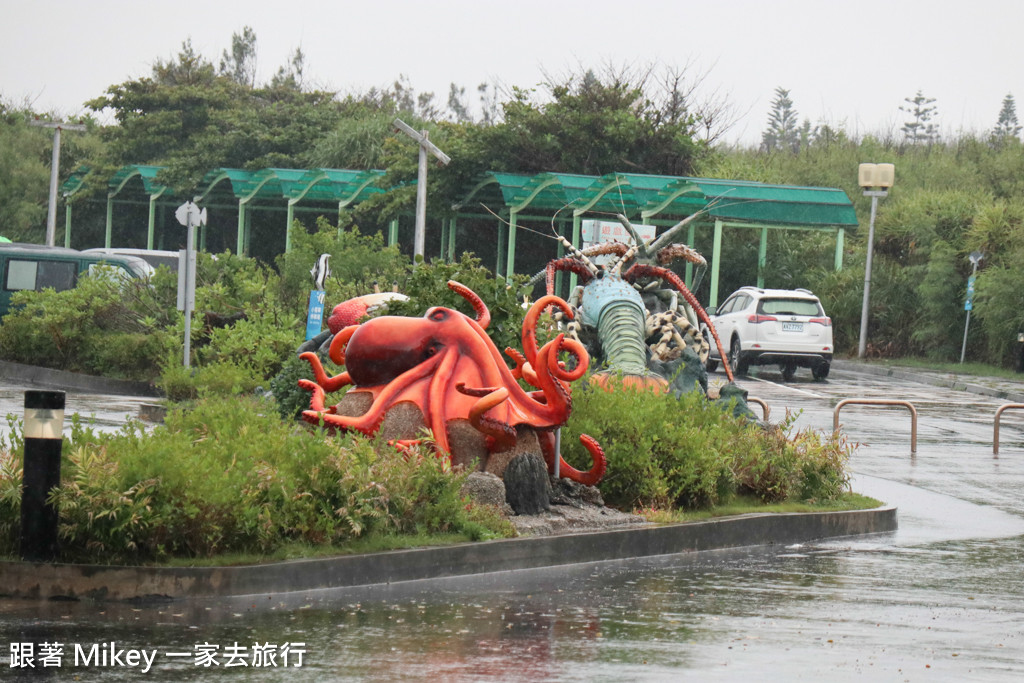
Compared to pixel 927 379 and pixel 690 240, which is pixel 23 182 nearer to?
pixel 690 240

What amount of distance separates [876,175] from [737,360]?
37.1 feet

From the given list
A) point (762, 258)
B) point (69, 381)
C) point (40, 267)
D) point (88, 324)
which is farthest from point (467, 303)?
point (762, 258)

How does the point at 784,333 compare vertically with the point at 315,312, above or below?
below

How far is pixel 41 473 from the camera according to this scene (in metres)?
8.05

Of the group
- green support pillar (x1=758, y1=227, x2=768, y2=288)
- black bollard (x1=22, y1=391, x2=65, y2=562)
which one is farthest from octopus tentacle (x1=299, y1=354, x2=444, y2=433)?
green support pillar (x1=758, y1=227, x2=768, y2=288)

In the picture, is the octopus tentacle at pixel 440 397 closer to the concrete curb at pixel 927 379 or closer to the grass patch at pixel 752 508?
the grass patch at pixel 752 508

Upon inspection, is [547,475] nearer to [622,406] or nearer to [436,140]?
[622,406]

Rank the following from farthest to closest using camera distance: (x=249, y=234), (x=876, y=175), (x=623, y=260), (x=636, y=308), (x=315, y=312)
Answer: (x=249, y=234) < (x=876, y=175) < (x=315, y=312) < (x=623, y=260) < (x=636, y=308)

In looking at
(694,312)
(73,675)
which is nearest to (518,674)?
(73,675)

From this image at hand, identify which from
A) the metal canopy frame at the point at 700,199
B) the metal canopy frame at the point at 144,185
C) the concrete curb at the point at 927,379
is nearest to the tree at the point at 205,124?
the metal canopy frame at the point at 144,185

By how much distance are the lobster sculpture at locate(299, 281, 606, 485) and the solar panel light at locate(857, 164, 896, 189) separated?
32132 millimetres

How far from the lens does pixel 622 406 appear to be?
11.7 m

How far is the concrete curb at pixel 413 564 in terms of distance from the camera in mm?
7934

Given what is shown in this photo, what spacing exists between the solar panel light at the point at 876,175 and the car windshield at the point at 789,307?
999 cm
